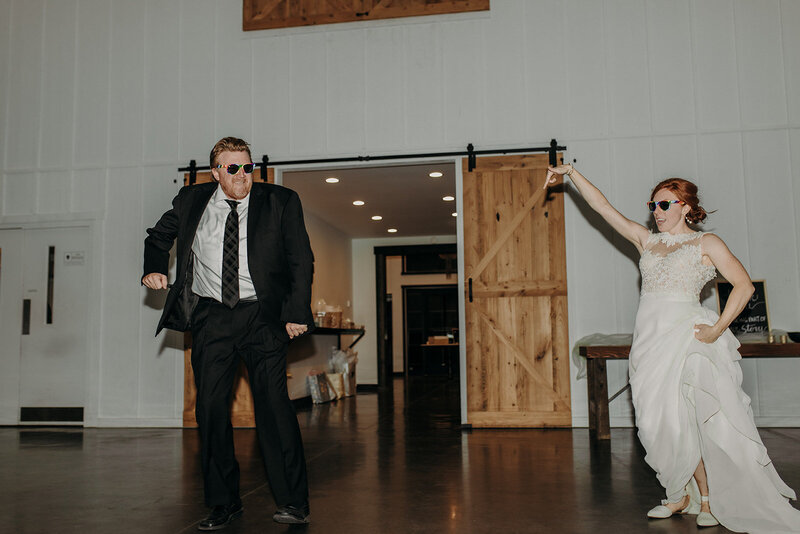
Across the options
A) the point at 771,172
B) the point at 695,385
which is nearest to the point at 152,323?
the point at 695,385

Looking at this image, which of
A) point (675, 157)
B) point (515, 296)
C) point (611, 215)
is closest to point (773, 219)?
point (675, 157)

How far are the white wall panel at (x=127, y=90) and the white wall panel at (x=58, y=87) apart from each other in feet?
1.53

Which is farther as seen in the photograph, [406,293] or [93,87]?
[406,293]

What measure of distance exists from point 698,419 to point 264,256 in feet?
6.45

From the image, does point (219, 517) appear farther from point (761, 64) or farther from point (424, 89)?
point (761, 64)

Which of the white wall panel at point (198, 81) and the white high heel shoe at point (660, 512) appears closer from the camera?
the white high heel shoe at point (660, 512)

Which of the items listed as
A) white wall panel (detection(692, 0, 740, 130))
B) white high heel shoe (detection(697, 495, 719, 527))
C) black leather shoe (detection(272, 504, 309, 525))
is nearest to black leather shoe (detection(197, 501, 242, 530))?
black leather shoe (detection(272, 504, 309, 525))

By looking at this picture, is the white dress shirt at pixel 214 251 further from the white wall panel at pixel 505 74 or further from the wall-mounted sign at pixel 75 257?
the wall-mounted sign at pixel 75 257

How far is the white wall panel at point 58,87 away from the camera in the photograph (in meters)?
6.99

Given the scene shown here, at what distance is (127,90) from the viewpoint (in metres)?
6.91

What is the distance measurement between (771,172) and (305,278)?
4897 millimetres

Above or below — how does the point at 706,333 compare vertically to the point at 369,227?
below

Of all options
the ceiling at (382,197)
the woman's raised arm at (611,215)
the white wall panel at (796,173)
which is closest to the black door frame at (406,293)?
the ceiling at (382,197)

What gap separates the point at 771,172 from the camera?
598cm
